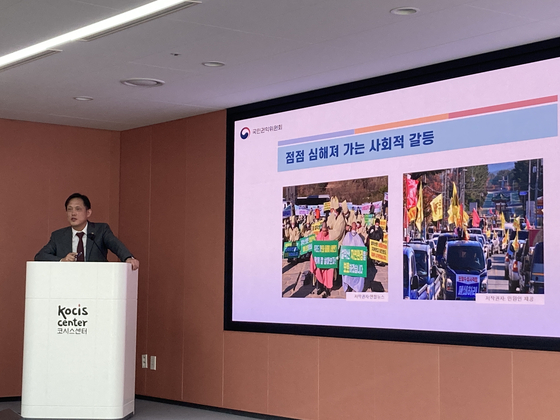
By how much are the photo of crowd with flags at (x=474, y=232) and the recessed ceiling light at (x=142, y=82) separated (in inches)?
82.8

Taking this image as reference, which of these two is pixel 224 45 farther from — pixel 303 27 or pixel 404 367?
pixel 404 367

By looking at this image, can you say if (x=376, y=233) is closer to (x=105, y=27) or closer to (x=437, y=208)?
(x=437, y=208)

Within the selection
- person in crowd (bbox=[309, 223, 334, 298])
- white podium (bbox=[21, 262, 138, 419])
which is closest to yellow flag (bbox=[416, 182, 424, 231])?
person in crowd (bbox=[309, 223, 334, 298])

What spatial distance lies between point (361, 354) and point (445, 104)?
1940 millimetres

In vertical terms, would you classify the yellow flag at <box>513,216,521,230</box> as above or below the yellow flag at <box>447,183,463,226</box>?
below

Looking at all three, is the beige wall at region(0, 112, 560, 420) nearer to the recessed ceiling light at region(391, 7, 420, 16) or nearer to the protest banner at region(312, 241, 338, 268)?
the protest banner at region(312, 241, 338, 268)

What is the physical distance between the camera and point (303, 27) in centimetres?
466

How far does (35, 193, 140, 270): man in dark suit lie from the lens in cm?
626

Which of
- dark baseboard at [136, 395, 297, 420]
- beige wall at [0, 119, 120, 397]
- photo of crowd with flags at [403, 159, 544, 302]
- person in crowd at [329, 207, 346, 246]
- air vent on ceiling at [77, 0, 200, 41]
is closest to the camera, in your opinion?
air vent on ceiling at [77, 0, 200, 41]

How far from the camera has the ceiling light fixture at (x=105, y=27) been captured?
14.1 feet

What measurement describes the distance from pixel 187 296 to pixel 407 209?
259 cm

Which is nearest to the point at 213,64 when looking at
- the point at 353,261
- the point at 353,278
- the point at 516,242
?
the point at 353,261

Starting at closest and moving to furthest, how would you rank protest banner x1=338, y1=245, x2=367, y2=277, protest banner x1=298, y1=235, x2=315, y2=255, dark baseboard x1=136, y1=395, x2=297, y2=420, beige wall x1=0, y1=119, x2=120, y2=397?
protest banner x1=338, y1=245, x2=367, y2=277, protest banner x1=298, y1=235, x2=315, y2=255, dark baseboard x1=136, y1=395, x2=297, y2=420, beige wall x1=0, y1=119, x2=120, y2=397

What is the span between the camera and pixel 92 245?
6.31 metres
